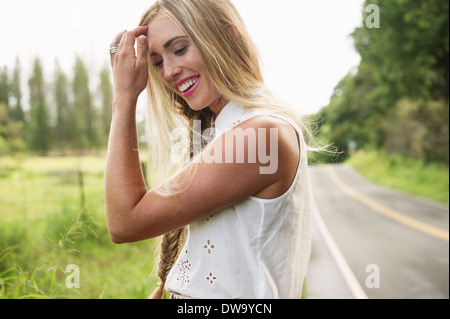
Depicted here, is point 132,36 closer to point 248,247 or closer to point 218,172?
point 218,172

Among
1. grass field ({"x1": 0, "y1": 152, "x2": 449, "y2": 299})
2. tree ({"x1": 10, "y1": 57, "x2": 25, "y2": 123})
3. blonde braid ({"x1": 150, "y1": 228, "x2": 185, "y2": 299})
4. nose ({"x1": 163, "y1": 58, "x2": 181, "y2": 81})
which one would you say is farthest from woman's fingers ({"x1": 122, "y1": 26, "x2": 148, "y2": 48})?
tree ({"x1": 10, "y1": 57, "x2": 25, "y2": 123})

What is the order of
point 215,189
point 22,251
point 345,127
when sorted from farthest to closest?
point 345,127
point 22,251
point 215,189

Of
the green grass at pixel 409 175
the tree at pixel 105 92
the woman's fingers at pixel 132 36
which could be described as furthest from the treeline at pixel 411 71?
the woman's fingers at pixel 132 36

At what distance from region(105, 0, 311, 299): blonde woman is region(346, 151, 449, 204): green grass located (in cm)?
1586

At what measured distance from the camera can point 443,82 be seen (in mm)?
18297

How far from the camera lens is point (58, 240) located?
2184mm

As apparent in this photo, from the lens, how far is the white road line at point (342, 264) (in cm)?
598

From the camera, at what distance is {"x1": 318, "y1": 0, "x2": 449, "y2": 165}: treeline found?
49.4 ft

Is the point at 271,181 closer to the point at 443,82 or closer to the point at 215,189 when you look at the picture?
the point at 215,189

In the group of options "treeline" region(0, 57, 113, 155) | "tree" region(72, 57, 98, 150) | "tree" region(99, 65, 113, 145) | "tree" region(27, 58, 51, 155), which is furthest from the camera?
"tree" region(72, 57, 98, 150)

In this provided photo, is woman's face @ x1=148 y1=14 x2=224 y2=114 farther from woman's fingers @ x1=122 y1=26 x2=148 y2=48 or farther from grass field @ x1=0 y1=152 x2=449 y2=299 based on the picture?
grass field @ x1=0 y1=152 x2=449 y2=299

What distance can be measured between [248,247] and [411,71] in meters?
19.1
